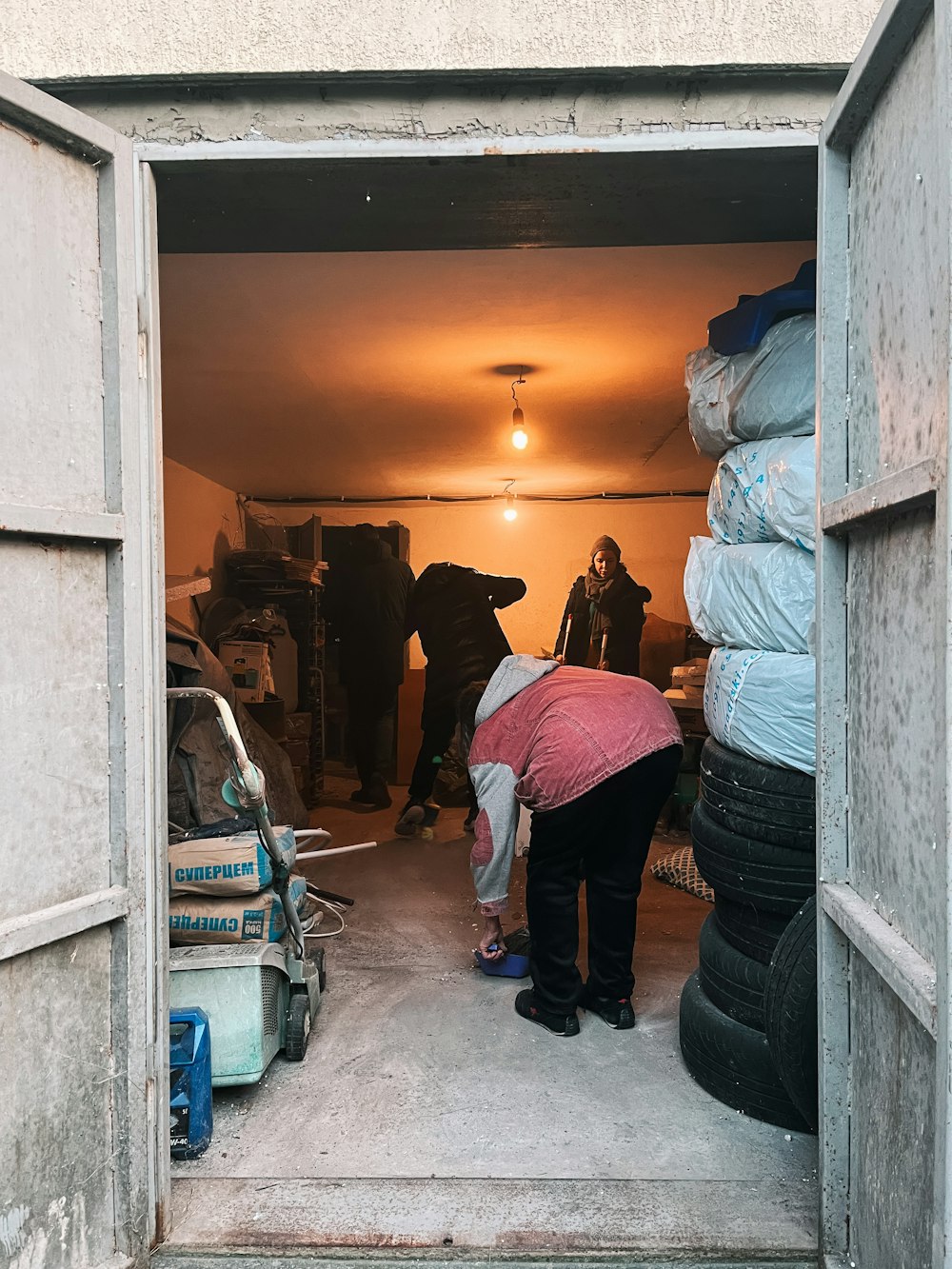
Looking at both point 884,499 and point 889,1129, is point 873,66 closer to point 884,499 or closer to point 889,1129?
point 884,499

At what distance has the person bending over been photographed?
307cm

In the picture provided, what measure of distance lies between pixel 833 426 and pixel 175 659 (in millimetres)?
3068

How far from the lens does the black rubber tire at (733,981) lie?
252cm

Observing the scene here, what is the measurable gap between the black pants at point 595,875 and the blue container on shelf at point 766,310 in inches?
52.6

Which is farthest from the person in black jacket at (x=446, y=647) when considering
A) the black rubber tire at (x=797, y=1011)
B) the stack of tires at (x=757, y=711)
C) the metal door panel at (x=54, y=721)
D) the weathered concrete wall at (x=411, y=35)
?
the weathered concrete wall at (x=411, y=35)

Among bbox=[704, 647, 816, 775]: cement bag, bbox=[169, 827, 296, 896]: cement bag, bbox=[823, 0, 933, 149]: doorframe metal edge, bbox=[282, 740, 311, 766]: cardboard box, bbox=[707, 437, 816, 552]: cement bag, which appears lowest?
bbox=[282, 740, 311, 766]: cardboard box

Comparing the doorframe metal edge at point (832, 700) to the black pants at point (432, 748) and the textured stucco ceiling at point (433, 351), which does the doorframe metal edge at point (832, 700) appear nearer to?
the textured stucco ceiling at point (433, 351)

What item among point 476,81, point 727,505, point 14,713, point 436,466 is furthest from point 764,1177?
point 436,466

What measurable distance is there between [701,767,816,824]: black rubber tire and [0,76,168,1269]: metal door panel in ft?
4.81

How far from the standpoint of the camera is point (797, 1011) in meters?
2.10

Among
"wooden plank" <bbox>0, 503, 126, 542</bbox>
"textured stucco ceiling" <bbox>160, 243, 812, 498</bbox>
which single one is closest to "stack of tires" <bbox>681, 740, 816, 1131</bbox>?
"wooden plank" <bbox>0, 503, 126, 542</bbox>

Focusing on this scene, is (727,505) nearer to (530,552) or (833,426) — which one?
(833,426)

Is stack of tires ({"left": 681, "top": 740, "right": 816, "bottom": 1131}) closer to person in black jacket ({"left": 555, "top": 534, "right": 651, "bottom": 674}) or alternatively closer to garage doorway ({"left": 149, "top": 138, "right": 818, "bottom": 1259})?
garage doorway ({"left": 149, "top": 138, "right": 818, "bottom": 1259})

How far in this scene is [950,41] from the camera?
1.31m
